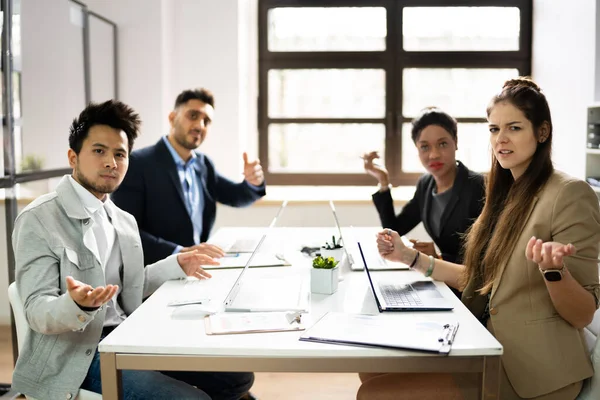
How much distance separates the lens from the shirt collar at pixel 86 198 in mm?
1751

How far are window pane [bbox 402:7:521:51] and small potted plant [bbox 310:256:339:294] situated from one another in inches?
121

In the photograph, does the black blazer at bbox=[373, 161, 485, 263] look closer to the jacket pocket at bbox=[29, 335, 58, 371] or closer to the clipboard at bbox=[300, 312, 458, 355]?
the clipboard at bbox=[300, 312, 458, 355]

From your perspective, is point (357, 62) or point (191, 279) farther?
point (357, 62)

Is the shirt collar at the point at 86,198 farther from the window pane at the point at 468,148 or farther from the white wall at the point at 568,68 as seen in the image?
the window pane at the point at 468,148

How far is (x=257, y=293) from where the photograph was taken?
1.78 metres

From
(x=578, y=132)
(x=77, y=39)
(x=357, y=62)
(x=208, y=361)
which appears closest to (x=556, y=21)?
(x=578, y=132)

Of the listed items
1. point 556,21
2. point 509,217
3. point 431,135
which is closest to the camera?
point 509,217

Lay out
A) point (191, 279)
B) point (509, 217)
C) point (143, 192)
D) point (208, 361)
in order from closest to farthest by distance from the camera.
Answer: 1. point (208, 361)
2. point (509, 217)
3. point (191, 279)
4. point (143, 192)

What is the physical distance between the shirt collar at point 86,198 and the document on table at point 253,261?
0.54m

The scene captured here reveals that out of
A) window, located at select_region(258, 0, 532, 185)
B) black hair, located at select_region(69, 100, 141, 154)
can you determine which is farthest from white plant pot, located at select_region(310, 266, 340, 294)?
window, located at select_region(258, 0, 532, 185)

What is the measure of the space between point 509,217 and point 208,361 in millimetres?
934

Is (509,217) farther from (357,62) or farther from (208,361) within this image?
(357,62)

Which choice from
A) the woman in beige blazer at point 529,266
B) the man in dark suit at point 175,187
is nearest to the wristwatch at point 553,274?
the woman in beige blazer at point 529,266

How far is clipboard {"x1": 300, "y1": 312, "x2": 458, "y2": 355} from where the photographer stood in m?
1.31
